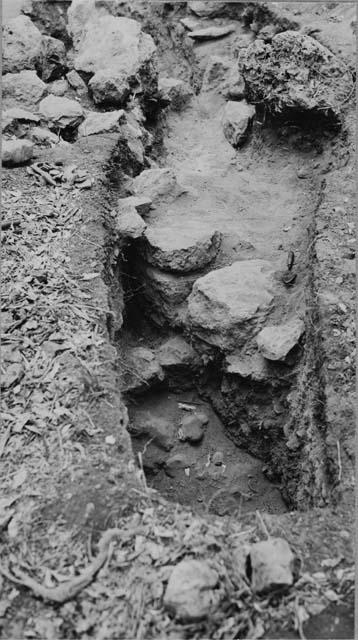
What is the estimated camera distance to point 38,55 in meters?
6.15

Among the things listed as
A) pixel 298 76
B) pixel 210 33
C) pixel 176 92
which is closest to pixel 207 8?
pixel 210 33

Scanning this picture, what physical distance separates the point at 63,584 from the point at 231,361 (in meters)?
2.14

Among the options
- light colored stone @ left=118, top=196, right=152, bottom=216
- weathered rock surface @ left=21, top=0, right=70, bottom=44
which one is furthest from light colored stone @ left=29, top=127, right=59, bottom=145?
weathered rock surface @ left=21, top=0, right=70, bottom=44

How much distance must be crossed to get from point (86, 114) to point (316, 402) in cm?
335

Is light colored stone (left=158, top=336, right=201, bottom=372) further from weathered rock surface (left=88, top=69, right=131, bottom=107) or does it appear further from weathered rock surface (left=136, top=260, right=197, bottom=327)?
weathered rock surface (left=88, top=69, right=131, bottom=107)

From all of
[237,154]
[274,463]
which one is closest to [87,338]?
[274,463]

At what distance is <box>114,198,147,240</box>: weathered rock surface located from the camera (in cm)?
480

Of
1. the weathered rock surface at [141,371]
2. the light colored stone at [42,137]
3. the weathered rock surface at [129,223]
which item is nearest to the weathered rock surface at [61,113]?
the light colored stone at [42,137]

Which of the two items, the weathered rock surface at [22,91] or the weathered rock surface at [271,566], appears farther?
the weathered rock surface at [22,91]

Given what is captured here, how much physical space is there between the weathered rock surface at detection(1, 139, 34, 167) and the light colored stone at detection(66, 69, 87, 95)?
1.40m

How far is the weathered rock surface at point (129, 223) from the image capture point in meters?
4.80

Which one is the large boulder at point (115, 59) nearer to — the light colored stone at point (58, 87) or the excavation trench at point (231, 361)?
the light colored stone at point (58, 87)

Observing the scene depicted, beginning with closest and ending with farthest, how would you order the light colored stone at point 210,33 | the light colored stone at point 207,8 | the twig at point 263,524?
the twig at point 263,524, the light colored stone at point 210,33, the light colored stone at point 207,8

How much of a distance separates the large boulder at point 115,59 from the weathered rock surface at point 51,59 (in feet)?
0.50
